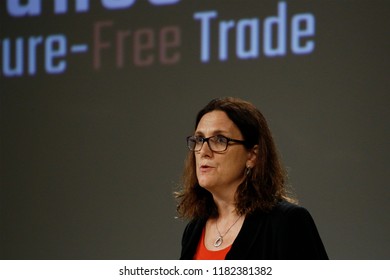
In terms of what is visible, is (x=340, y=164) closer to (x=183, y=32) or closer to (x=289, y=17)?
(x=289, y=17)

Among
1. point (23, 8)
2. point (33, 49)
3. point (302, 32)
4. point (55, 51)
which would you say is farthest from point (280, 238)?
point (23, 8)

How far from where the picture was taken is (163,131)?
4.49m

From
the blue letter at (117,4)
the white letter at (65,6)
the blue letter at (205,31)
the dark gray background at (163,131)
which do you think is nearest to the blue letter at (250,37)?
the dark gray background at (163,131)

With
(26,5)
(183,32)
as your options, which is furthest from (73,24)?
(183,32)

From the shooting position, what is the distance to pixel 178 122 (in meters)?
4.45

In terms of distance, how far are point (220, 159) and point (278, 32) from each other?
6.51ft

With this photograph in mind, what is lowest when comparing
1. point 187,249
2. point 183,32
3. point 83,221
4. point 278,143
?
point 83,221

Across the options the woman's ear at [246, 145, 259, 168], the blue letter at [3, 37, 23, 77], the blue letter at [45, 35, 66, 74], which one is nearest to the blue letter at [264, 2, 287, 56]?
the blue letter at [45, 35, 66, 74]

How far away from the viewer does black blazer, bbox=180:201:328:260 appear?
2.14 metres

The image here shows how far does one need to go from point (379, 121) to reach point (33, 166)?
2406mm

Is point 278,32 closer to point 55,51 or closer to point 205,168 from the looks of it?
point 55,51

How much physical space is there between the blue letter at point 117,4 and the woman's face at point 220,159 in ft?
7.80

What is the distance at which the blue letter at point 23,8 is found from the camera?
15.7ft

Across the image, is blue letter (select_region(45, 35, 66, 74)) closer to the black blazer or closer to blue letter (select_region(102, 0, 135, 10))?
blue letter (select_region(102, 0, 135, 10))
